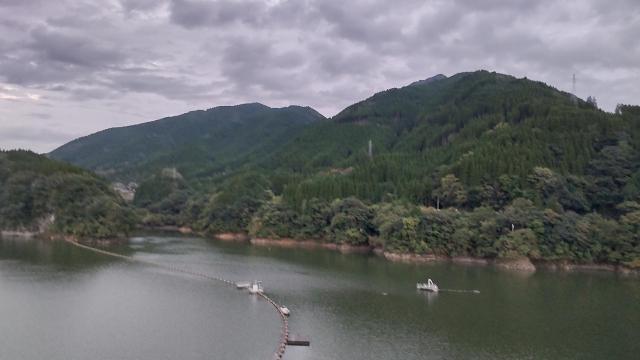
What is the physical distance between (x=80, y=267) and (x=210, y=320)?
24.9m

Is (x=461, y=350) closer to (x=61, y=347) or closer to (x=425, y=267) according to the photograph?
(x=61, y=347)

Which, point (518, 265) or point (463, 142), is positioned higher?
point (463, 142)

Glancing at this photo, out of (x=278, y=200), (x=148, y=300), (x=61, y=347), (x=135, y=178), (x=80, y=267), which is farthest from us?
(x=135, y=178)

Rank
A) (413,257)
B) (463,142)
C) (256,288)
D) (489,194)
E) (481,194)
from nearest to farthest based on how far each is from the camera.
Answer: (256,288) → (413,257) → (489,194) → (481,194) → (463,142)

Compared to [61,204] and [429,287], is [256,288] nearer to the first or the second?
[429,287]

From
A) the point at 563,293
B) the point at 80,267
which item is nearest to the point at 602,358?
the point at 563,293

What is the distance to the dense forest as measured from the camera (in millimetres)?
65625

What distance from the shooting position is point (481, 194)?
76.6m

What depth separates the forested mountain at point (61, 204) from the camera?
8094 cm

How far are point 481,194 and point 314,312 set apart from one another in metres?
40.8

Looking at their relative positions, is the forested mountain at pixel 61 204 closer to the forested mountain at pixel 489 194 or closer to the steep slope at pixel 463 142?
the forested mountain at pixel 489 194

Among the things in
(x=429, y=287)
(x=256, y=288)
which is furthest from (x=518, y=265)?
(x=256, y=288)

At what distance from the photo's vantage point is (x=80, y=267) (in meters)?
58.2

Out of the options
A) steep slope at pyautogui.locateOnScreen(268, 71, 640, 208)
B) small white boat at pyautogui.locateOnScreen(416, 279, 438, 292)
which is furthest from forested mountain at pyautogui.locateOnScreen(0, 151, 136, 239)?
small white boat at pyautogui.locateOnScreen(416, 279, 438, 292)
